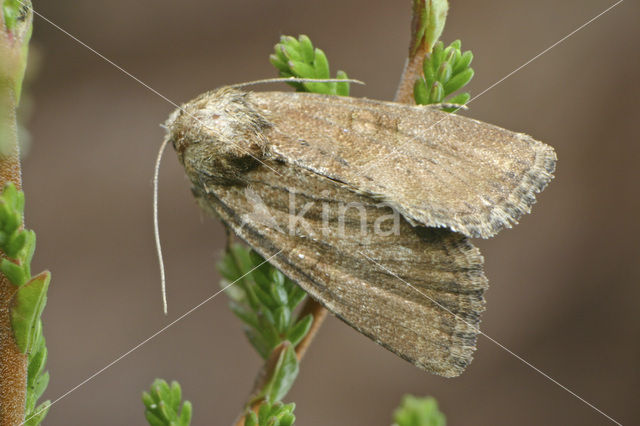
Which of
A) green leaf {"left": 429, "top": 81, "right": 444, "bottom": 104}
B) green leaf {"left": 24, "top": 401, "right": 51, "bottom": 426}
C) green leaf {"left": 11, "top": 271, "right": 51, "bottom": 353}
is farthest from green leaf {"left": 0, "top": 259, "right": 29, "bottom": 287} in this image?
green leaf {"left": 429, "top": 81, "right": 444, "bottom": 104}

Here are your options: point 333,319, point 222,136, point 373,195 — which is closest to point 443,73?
point 373,195

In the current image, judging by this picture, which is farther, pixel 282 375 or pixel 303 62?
pixel 303 62

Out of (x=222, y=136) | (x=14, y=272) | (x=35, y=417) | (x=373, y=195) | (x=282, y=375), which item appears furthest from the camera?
(x=222, y=136)

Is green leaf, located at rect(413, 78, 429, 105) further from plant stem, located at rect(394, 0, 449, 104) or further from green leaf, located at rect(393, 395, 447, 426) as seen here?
green leaf, located at rect(393, 395, 447, 426)

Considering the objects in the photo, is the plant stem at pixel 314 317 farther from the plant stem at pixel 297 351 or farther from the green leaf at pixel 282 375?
the green leaf at pixel 282 375

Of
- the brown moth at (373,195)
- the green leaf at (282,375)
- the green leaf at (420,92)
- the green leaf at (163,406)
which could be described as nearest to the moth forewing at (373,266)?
the brown moth at (373,195)

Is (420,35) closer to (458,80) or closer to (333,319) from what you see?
(458,80)
